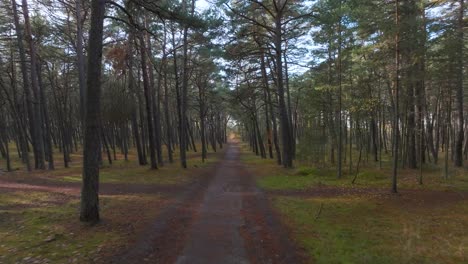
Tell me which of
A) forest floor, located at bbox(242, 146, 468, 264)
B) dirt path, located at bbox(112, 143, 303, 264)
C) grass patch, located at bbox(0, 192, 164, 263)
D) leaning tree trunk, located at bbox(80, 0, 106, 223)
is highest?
leaning tree trunk, located at bbox(80, 0, 106, 223)

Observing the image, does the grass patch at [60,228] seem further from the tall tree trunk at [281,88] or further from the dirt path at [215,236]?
the tall tree trunk at [281,88]

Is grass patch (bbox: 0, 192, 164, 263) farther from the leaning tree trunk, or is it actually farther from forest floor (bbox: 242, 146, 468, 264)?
forest floor (bbox: 242, 146, 468, 264)

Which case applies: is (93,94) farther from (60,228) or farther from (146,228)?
(146,228)

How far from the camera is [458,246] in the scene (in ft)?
21.8

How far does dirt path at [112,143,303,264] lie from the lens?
19.5 ft

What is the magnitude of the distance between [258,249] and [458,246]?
3.94 meters

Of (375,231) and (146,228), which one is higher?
(146,228)

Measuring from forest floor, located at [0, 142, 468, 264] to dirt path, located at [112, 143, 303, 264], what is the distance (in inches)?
0.8

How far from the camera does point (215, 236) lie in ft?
23.4

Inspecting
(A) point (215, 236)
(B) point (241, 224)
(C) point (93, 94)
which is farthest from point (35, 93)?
(A) point (215, 236)

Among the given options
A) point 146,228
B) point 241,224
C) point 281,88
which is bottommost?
point 241,224

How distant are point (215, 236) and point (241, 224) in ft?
3.97

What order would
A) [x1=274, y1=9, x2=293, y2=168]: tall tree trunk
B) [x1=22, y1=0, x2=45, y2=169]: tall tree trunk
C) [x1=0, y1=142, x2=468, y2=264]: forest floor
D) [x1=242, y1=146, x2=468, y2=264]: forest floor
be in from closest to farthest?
[x1=0, y1=142, x2=468, y2=264]: forest floor → [x1=242, y1=146, x2=468, y2=264]: forest floor → [x1=274, y1=9, x2=293, y2=168]: tall tree trunk → [x1=22, y1=0, x2=45, y2=169]: tall tree trunk

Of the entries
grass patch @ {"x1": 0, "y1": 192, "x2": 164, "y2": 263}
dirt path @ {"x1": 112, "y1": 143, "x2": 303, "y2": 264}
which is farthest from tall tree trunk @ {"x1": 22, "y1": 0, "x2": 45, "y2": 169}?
dirt path @ {"x1": 112, "y1": 143, "x2": 303, "y2": 264}
